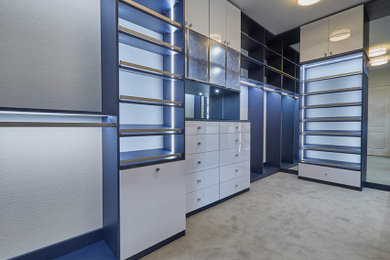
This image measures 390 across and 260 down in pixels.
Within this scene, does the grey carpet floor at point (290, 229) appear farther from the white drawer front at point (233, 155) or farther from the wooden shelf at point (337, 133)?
the wooden shelf at point (337, 133)

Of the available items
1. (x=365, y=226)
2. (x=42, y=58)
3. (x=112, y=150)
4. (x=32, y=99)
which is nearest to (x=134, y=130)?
(x=112, y=150)

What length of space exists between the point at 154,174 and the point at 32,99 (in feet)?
3.82

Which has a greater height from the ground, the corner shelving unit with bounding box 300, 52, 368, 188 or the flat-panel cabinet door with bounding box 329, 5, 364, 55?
the flat-panel cabinet door with bounding box 329, 5, 364, 55

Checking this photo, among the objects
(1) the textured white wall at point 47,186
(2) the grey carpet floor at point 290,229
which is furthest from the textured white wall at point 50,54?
(2) the grey carpet floor at point 290,229

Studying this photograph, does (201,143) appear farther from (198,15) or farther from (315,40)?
(315,40)

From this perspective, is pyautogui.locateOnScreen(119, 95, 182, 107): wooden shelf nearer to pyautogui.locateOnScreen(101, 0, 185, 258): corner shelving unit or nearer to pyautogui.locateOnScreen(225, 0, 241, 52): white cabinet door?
pyautogui.locateOnScreen(101, 0, 185, 258): corner shelving unit

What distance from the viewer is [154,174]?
1667 millimetres

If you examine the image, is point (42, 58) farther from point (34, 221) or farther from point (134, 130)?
point (34, 221)

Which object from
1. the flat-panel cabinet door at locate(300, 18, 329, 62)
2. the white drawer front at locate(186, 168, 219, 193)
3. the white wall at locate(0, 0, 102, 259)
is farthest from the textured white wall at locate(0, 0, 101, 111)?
the flat-panel cabinet door at locate(300, 18, 329, 62)

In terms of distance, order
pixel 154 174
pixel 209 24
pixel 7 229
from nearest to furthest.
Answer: pixel 7 229
pixel 154 174
pixel 209 24

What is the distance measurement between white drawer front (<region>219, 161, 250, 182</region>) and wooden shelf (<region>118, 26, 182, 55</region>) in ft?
5.71

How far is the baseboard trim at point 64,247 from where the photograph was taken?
1485 millimetres

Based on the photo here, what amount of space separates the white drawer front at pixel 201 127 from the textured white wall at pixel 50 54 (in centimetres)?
100

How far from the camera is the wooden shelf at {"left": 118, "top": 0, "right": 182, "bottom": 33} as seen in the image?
1.55 metres
